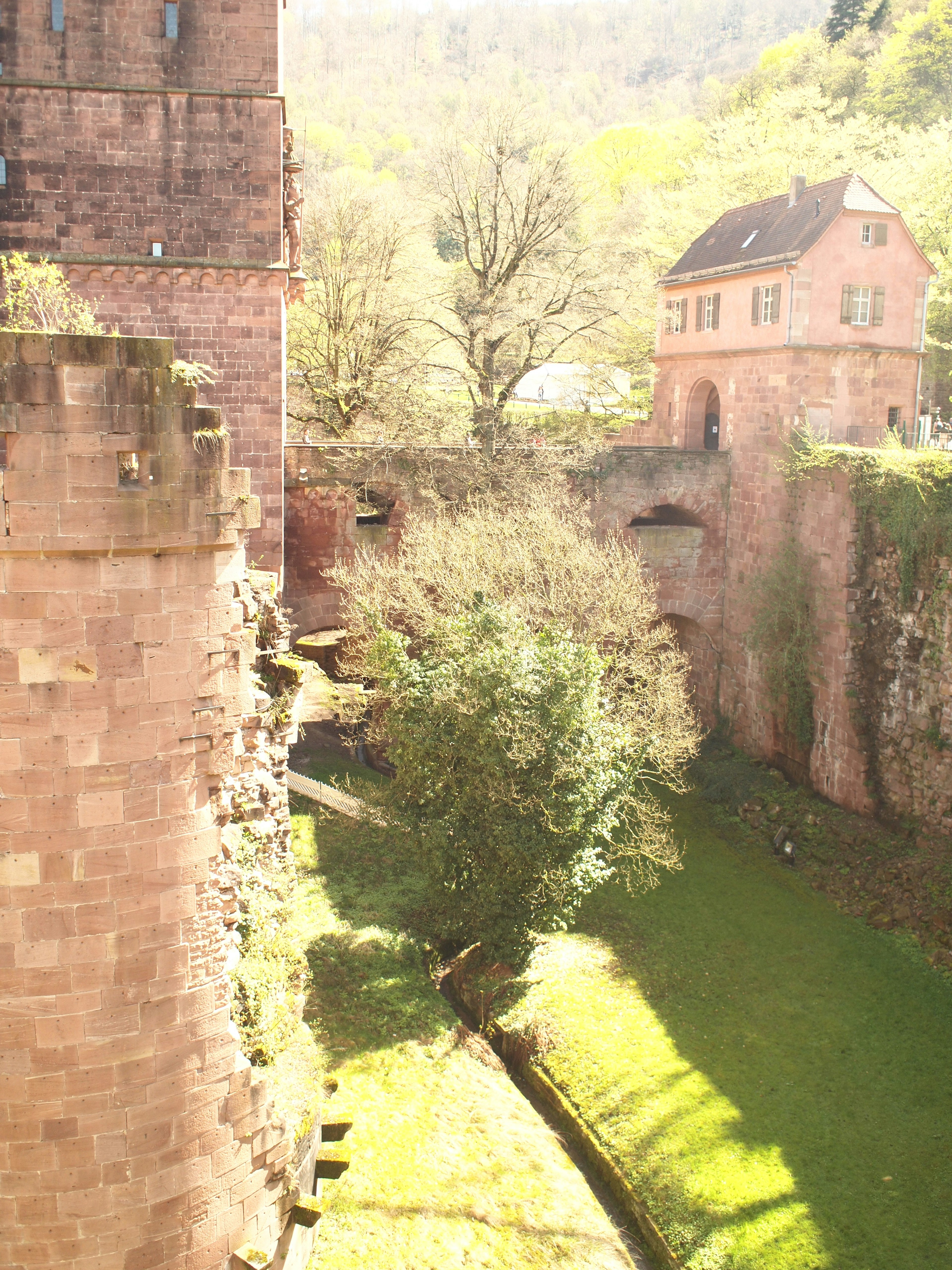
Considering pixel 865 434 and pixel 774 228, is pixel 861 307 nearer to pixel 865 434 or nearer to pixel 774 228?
pixel 865 434

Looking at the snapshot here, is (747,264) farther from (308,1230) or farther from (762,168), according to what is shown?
(308,1230)

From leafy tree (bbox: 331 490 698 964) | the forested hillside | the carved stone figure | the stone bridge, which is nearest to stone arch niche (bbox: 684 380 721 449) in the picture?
the stone bridge

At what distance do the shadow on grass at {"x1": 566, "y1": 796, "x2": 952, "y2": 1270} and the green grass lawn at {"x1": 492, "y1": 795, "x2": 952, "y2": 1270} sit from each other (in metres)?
0.02

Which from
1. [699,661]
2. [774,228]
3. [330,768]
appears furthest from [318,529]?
[774,228]

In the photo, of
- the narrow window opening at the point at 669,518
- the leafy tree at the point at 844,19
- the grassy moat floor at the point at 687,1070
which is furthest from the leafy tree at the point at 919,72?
the grassy moat floor at the point at 687,1070

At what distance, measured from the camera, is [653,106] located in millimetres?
75250

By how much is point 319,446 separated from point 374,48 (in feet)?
286

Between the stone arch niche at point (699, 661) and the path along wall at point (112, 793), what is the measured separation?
18.0 m

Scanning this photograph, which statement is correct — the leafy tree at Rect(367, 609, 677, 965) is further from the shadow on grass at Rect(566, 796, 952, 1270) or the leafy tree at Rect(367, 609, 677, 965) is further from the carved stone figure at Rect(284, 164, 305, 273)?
the carved stone figure at Rect(284, 164, 305, 273)

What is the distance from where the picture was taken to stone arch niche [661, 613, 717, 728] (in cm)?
2367

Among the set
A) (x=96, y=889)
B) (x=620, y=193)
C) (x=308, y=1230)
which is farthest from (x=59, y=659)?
(x=620, y=193)

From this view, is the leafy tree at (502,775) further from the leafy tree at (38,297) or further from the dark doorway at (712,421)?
the dark doorway at (712,421)

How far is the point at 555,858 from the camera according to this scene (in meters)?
12.9

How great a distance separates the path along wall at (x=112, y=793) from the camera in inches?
215
